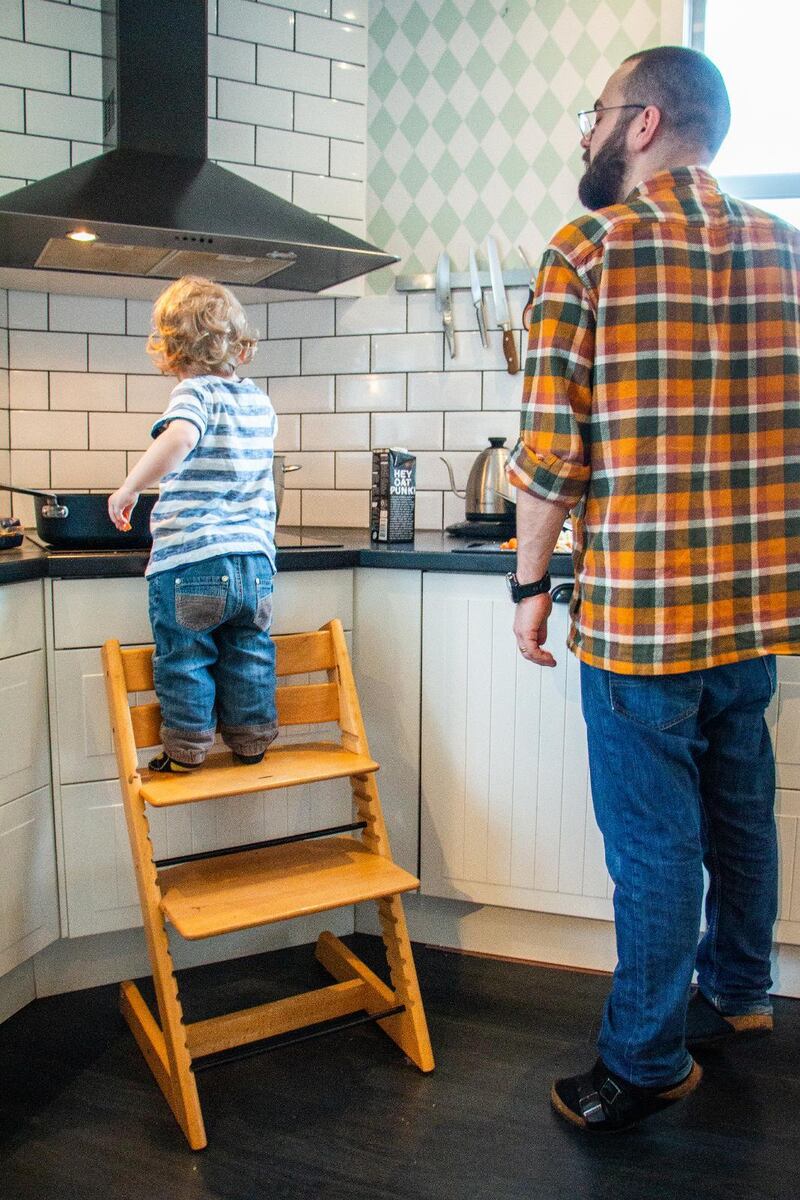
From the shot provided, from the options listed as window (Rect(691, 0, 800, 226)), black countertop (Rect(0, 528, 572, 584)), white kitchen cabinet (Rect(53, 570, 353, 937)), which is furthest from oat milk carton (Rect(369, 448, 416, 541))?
window (Rect(691, 0, 800, 226))

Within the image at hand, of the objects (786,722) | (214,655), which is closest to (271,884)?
(214,655)

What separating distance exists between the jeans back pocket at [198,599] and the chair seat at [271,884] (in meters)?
0.43

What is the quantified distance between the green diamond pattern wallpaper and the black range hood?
387 millimetres

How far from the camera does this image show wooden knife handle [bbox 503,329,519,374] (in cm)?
250

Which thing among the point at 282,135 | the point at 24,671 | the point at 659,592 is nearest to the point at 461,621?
the point at 659,592

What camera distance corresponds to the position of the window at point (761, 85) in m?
2.45

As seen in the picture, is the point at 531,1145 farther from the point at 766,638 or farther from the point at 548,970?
the point at 766,638

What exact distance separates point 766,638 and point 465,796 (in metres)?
0.81

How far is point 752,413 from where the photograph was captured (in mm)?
1385

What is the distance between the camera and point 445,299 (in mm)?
2568

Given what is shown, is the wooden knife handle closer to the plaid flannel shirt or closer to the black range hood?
the black range hood

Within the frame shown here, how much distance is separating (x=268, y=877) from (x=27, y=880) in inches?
17.6

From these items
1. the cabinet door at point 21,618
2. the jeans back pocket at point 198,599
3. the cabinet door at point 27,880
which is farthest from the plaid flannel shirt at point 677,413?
the cabinet door at point 27,880

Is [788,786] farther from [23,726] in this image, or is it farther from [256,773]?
[23,726]
